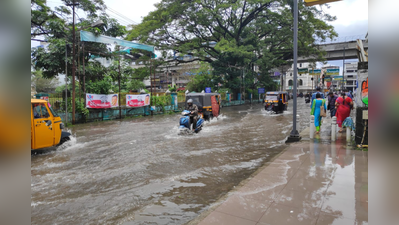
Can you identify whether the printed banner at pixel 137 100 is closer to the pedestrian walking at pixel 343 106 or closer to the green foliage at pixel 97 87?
the green foliage at pixel 97 87

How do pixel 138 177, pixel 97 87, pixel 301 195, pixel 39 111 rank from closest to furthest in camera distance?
pixel 301 195 < pixel 138 177 < pixel 39 111 < pixel 97 87

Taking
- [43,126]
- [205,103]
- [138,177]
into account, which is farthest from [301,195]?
[205,103]

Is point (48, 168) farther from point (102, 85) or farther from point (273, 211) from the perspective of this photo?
point (102, 85)

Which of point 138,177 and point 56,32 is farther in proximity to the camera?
point 56,32

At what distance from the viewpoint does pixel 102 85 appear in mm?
19531

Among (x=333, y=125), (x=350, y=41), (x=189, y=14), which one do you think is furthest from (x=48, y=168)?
(x=350, y=41)

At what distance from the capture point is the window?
7.79 meters

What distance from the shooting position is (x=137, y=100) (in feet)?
71.5

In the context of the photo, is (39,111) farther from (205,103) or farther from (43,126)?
(205,103)

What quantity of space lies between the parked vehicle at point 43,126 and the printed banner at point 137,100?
12.4 m

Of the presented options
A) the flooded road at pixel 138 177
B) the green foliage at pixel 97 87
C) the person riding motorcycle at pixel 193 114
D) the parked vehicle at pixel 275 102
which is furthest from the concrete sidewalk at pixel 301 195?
the parked vehicle at pixel 275 102

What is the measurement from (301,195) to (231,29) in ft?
115

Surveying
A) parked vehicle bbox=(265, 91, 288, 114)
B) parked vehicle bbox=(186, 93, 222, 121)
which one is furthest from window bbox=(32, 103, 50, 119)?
parked vehicle bbox=(265, 91, 288, 114)
